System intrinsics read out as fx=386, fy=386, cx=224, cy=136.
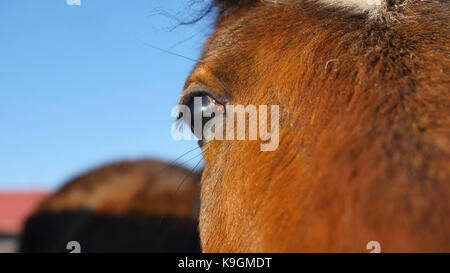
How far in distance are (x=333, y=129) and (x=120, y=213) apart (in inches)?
191

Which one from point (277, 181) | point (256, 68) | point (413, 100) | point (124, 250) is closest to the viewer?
point (413, 100)

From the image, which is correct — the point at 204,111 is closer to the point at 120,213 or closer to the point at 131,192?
the point at 120,213

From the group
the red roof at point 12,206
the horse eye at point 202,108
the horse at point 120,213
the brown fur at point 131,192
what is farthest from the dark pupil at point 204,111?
the red roof at point 12,206

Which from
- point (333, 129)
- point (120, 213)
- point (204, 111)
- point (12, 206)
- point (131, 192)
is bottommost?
point (333, 129)

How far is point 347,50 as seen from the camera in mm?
1456

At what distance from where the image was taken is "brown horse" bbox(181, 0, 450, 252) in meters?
0.92

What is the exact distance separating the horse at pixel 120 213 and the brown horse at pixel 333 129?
297cm

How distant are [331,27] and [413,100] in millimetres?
634

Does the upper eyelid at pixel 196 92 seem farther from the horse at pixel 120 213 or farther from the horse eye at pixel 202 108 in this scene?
the horse at pixel 120 213

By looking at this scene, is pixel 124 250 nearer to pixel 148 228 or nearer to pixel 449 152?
pixel 148 228

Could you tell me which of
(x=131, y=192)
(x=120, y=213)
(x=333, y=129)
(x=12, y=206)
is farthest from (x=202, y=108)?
(x=12, y=206)

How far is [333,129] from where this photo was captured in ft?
3.92
